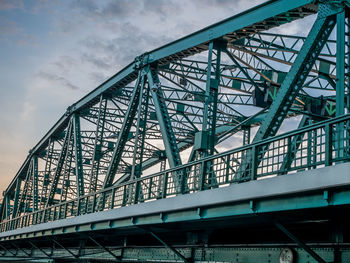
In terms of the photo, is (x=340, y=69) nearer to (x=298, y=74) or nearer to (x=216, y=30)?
(x=298, y=74)

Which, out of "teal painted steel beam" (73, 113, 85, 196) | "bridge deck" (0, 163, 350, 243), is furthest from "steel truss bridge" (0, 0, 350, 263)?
"teal painted steel beam" (73, 113, 85, 196)

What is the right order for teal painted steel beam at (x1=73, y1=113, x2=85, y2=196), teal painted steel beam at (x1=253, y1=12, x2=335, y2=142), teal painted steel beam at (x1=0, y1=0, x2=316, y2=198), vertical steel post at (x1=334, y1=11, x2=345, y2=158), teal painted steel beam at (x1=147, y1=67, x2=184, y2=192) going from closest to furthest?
1. vertical steel post at (x1=334, y1=11, x2=345, y2=158)
2. teal painted steel beam at (x1=253, y1=12, x2=335, y2=142)
3. teal painted steel beam at (x1=0, y1=0, x2=316, y2=198)
4. teal painted steel beam at (x1=147, y1=67, x2=184, y2=192)
5. teal painted steel beam at (x1=73, y1=113, x2=85, y2=196)

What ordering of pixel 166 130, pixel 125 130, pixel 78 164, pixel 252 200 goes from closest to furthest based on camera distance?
pixel 252 200 < pixel 166 130 < pixel 125 130 < pixel 78 164

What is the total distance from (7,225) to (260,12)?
112 ft

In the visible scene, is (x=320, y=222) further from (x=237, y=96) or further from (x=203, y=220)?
(x=237, y=96)

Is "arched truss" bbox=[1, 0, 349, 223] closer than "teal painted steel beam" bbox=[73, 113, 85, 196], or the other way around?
"arched truss" bbox=[1, 0, 349, 223]

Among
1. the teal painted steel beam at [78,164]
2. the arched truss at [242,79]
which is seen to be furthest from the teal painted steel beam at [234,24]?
the teal painted steel beam at [78,164]

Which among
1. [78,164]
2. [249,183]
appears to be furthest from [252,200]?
[78,164]

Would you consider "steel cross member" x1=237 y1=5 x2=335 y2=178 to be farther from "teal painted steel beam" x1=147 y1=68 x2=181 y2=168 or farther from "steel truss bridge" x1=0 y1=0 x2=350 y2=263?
"teal painted steel beam" x1=147 y1=68 x2=181 y2=168

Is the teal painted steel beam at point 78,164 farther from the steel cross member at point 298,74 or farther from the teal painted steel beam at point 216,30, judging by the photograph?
the steel cross member at point 298,74

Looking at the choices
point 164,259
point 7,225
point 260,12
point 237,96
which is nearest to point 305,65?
point 260,12

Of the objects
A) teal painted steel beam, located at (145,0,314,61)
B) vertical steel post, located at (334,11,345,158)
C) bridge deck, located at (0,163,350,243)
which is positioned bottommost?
bridge deck, located at (0,163,350,243)

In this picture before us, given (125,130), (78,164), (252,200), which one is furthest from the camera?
(78,164)

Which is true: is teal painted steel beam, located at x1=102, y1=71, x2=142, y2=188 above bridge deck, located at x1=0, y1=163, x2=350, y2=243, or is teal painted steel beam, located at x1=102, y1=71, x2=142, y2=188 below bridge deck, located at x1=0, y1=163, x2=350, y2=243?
above
